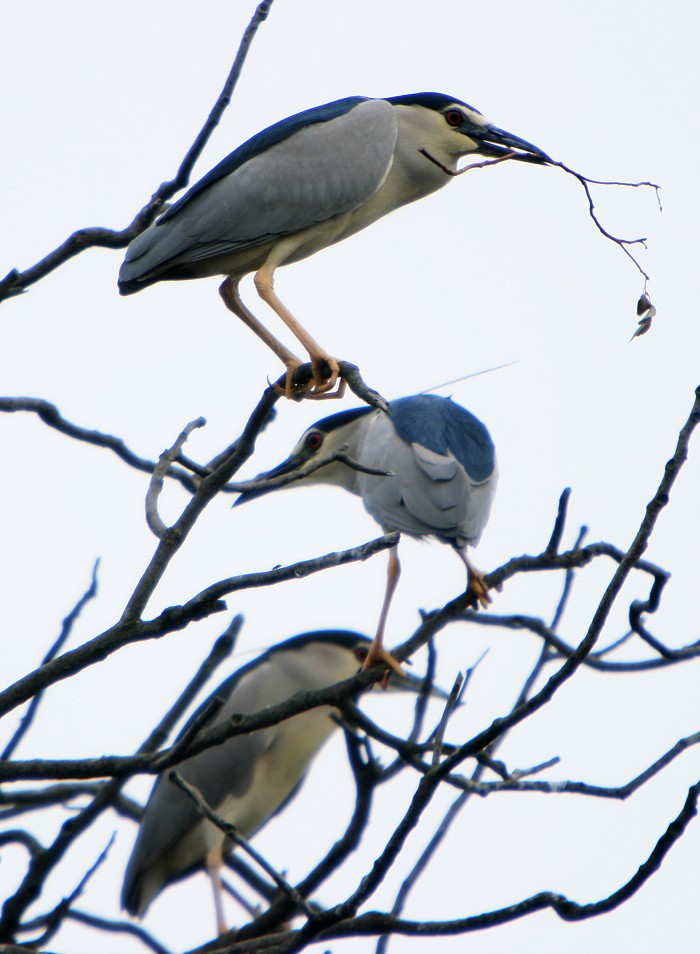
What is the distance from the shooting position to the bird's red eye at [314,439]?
5.21 meters

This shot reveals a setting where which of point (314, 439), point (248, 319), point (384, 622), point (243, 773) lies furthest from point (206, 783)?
point (248, 319)

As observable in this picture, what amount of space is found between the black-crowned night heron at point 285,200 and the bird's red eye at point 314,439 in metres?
1.25

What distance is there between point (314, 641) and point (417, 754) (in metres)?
3.33

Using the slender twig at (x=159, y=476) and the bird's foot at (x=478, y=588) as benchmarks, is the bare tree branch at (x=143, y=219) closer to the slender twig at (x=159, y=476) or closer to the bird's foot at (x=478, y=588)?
the slender twig at (x=159, y=476)

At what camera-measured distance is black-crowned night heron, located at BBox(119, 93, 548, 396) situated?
370cm

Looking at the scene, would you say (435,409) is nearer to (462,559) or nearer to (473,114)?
(462,559)

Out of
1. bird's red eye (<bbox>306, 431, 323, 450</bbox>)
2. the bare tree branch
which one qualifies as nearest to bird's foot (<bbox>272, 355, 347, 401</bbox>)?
the bare tree branch

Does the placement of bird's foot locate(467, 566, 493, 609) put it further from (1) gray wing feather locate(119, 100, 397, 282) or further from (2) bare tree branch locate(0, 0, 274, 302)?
(2) bare tree branch locate(0, 0, 274, 302)

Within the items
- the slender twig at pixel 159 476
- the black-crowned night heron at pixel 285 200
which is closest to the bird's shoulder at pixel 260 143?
the black-crowned night heron at pixel 285 200

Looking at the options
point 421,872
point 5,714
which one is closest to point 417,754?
point 421,872

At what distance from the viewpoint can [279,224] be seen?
378cm

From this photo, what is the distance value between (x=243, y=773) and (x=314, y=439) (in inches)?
65.9

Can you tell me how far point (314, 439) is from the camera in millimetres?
5215

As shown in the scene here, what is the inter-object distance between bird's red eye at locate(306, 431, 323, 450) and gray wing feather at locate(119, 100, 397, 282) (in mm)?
1493
